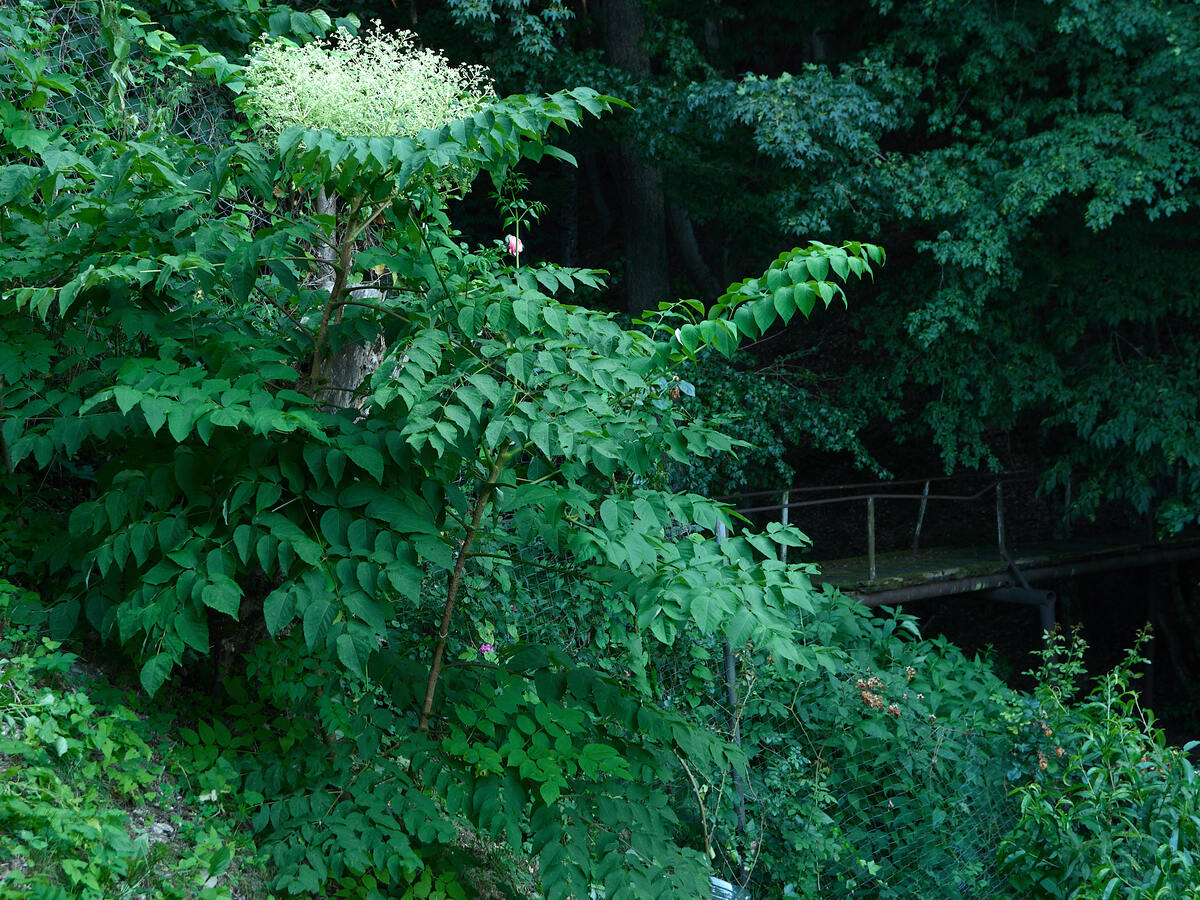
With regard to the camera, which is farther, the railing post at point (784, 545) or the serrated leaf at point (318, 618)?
the railing post at point (784, 545)

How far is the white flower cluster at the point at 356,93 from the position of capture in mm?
2586

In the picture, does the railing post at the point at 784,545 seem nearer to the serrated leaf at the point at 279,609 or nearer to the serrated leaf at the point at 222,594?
the serrated leaf at the point at 279,609

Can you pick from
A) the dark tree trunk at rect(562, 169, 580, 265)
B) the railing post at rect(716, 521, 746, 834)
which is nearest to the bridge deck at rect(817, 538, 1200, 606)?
the railing post at rect(716, 521, 746, 834)

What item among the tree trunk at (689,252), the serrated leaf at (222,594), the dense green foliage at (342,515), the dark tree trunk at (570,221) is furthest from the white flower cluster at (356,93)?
the dark tree trunk at (570,221)

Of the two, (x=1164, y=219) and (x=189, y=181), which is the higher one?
(x=1164, y=219)

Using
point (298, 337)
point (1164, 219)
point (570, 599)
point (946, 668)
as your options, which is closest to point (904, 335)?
point (1164, 219)

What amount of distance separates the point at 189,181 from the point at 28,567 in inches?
55.8

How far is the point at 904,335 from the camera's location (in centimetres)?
1037

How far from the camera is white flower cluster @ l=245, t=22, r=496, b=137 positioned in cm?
259

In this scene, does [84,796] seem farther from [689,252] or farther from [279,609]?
[689,252]

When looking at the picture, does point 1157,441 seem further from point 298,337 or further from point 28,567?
point 28,567

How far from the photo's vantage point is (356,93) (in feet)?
8.46

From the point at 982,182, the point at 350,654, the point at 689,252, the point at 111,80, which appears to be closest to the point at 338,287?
the point at 350,654

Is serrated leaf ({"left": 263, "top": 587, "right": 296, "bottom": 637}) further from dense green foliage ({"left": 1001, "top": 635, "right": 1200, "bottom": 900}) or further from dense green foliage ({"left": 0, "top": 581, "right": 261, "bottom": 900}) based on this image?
dense green foliage ({"left": 1001, "top": 635, "right": 1200, "bottom": 900})
